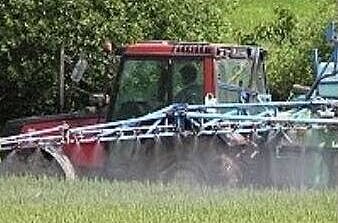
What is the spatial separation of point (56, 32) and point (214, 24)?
316 centimetres

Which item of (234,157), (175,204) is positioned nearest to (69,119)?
(234,157)

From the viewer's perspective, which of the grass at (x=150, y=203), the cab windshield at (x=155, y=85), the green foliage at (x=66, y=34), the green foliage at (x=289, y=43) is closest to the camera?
the grass at (x=150, y=203)

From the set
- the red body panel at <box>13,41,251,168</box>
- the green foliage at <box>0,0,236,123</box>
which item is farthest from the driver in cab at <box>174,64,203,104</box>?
the green foliage at <box>0,0,236,123</box>

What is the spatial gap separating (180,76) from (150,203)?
127 inches

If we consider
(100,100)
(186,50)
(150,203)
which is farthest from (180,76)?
(150,203)

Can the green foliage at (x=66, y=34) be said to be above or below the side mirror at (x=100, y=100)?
above

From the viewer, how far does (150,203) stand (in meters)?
11.7

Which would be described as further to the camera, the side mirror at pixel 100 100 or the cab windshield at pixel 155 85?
the side mirror at pixel 100 100

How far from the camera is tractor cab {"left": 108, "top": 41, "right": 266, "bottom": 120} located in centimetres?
1452

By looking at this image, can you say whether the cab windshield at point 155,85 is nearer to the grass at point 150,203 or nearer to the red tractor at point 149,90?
the red tractor at point 149,90

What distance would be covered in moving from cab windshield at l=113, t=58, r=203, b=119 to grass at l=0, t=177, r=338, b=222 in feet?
5.00

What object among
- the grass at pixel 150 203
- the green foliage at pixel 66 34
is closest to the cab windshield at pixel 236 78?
the grass at pixel 150 203

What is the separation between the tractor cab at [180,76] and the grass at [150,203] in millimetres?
1556

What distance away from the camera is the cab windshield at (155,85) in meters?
14.6
